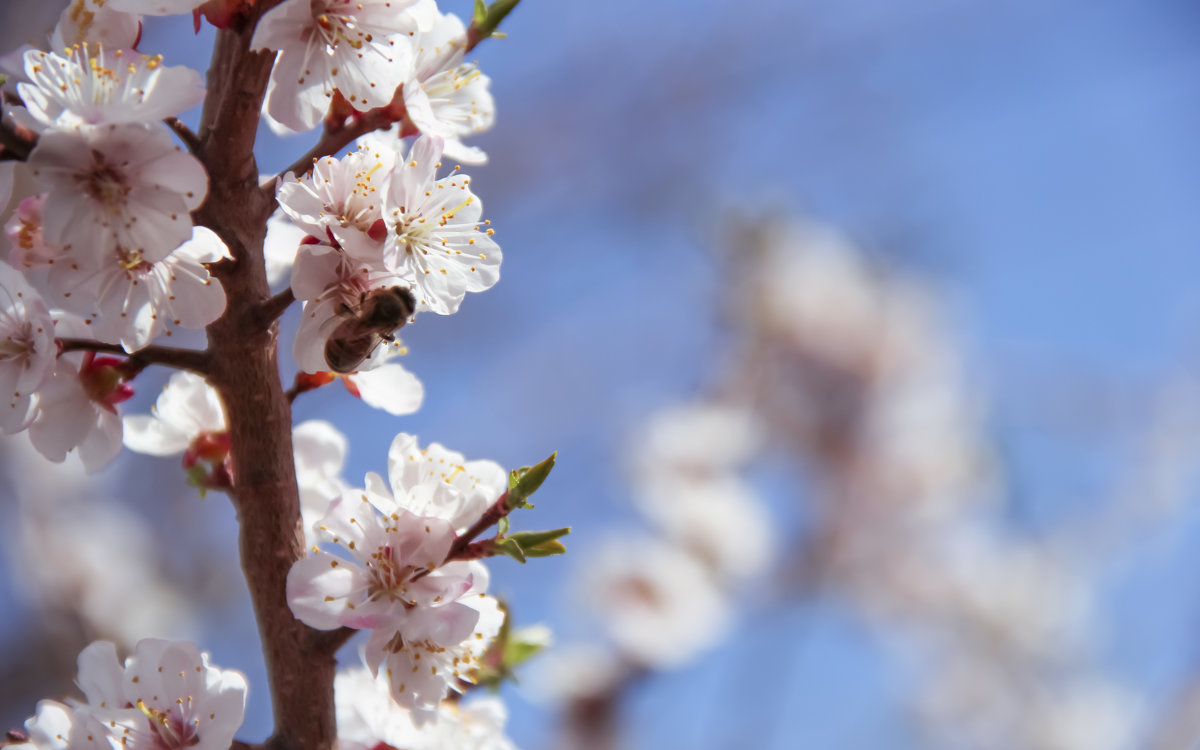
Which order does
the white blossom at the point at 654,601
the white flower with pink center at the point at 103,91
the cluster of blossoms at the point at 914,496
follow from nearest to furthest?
the white flower with pink center at the point at 103,91 → the white blossom at the point at 654,601 → the cluster of blossoms at the point at 914,496

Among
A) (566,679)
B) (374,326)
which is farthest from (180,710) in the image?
(566,679)

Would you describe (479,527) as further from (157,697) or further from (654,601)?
(654,601)

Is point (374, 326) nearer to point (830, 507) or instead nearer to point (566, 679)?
point (566, 679)

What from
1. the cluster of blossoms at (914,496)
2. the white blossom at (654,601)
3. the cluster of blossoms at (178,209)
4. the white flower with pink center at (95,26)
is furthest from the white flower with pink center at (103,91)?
the cluster of blossoms at (914,496)

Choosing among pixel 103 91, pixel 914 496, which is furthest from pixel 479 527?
pixel 914 496

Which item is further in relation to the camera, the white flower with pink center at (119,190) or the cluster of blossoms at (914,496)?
the cluster of blossoms at (914,496)

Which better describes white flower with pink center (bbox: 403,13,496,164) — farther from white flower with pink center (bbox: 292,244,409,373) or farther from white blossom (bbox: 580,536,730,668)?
white blossom (bbox: 580,536,730,668)

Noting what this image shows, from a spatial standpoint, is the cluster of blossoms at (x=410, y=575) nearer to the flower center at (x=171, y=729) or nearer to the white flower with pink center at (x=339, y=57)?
the flower center at (x=171, y=729)

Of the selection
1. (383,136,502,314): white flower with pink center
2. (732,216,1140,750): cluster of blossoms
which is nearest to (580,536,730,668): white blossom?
(732,216,1140,750): cluster of blossoms
